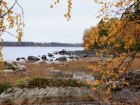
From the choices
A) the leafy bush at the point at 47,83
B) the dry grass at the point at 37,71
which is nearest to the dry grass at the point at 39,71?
the dry grass at the point at 37,71

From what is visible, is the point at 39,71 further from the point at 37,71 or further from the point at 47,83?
the point at 47,83

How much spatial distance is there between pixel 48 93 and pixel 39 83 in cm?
82

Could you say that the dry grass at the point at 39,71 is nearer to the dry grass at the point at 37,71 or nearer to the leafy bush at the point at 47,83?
the dry grass at the point at 37,71

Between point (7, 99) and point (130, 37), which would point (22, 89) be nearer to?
point (7, 99)

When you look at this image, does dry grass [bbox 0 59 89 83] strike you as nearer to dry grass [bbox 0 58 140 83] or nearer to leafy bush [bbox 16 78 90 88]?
dry grass [bbox 0 58 140 83]

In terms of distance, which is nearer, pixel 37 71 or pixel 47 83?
pixel 47 83

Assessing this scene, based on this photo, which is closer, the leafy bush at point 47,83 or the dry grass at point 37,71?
the leafy bush at point 47,83

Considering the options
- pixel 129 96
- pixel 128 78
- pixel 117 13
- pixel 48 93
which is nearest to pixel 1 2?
pixel 117 13

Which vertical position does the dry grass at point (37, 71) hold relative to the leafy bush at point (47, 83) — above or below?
below

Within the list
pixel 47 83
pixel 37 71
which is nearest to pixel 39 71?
pixel 37 71

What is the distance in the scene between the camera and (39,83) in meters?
18.4

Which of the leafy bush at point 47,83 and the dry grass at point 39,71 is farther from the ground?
the leafy bush at point 47,83

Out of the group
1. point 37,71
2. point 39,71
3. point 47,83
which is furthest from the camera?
point 37,71

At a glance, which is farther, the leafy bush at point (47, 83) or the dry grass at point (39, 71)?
the dry grass at point (39, 71)
